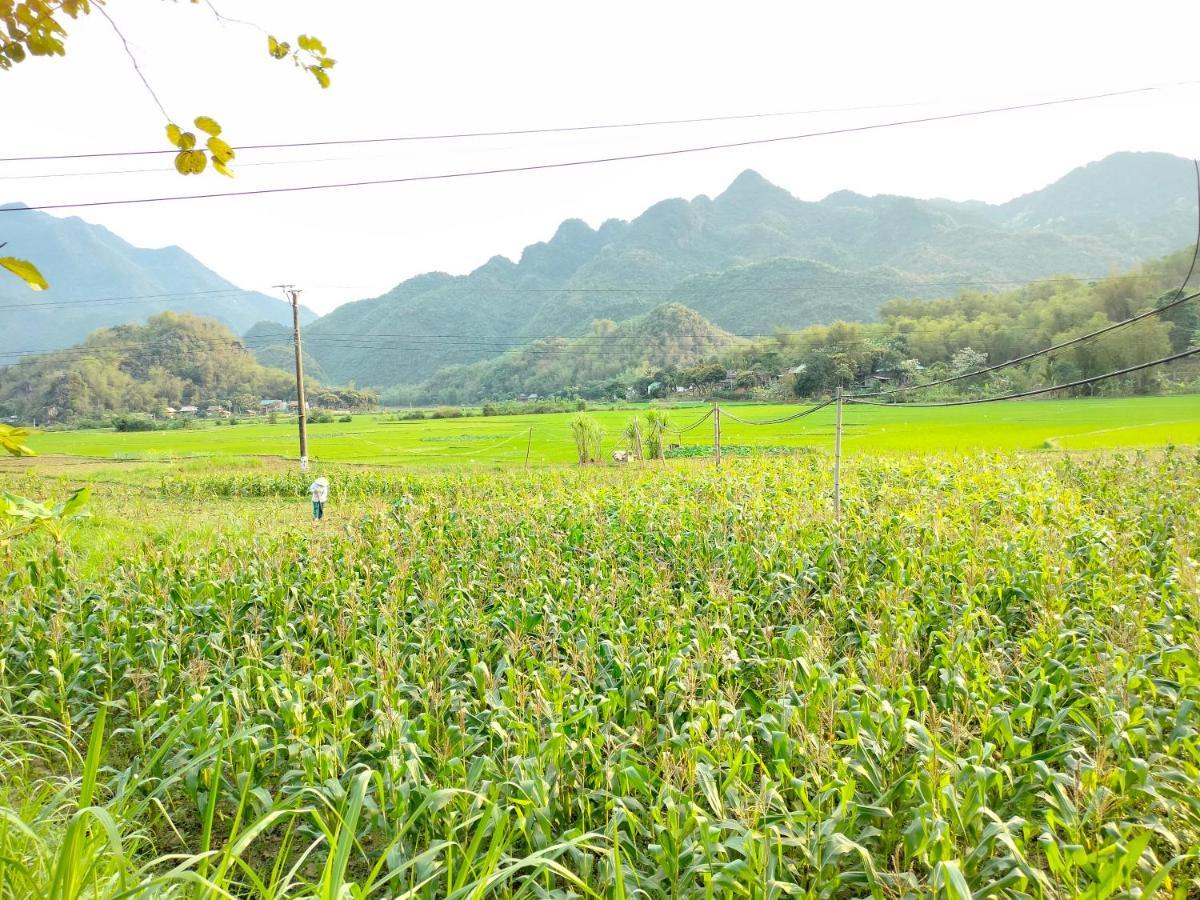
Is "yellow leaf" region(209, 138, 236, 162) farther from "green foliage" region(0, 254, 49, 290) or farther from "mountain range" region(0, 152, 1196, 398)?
"mountain range" region(0, 152, 1196, 398)

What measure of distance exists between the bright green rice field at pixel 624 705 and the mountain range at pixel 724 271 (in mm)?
72721

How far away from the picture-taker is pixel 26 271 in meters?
1.44

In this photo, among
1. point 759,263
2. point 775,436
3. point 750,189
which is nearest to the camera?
point 775,436

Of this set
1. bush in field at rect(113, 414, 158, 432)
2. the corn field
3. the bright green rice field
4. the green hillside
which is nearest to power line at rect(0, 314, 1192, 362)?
the green hillside

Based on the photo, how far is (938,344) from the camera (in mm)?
59906

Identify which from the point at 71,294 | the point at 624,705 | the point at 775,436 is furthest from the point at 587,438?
the point at 71,294

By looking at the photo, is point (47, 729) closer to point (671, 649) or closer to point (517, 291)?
point (671, 649)

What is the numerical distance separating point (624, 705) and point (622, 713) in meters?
0.17

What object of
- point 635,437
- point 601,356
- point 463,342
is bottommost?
point 635,437

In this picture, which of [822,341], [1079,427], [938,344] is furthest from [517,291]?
[1079,427]

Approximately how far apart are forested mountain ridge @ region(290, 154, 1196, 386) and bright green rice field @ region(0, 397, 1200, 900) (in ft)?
287

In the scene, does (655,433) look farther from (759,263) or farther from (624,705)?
(759,263)

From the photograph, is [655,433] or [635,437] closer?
[635,437]

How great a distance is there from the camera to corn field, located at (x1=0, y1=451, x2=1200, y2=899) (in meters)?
2.81
